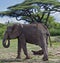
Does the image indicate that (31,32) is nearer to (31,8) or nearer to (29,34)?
(29,34)

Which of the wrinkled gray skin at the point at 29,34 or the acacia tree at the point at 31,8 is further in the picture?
the acacia tree at the point at 31,8

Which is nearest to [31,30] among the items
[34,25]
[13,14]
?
[34,25]

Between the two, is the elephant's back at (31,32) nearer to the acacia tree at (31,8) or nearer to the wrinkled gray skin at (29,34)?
the wrinkled gray skin at (29,34)

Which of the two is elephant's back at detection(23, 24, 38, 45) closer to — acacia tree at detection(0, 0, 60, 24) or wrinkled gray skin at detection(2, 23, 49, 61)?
wrinkled gray skin at detection(2, 23, 49, 61)

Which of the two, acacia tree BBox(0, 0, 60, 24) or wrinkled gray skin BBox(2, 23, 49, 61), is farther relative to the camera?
acacia tree BBox(0, 0, 60, 24)

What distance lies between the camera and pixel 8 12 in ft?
134

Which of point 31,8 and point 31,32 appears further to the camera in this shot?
point 31,8

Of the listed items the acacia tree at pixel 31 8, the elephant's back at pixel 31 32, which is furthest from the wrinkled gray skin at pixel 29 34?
the acacia tree at pixel 31 8

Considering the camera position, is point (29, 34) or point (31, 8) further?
point (31, 8)

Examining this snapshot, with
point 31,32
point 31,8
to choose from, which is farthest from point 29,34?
point 31,8

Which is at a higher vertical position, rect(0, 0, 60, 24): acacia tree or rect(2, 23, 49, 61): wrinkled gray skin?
rect(2, 23, 49, 61): wrinkled gray skin

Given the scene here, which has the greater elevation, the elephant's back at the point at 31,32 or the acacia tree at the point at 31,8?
the elephant's back at the point at 31,32

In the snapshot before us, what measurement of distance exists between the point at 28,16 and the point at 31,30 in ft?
108

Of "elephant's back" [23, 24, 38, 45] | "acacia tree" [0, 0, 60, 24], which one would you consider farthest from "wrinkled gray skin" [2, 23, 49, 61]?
"acacia tree" [0, 0, 60, 24]
